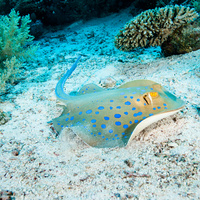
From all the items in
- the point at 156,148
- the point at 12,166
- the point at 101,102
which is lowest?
the point at 156,148

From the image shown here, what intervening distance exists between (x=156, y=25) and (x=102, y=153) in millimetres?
3815

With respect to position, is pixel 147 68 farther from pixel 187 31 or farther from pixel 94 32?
pixel 94 32

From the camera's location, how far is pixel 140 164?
1.88 meters

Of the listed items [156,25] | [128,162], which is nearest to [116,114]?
[128,162]

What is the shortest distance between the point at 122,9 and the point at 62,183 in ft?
31.3

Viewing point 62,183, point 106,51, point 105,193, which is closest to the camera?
point 105,193

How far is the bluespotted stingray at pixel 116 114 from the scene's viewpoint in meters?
1.90

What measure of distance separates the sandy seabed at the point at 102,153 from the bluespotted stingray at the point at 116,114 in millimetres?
275

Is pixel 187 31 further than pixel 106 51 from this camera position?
No

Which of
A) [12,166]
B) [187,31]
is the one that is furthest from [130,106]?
[187,31]

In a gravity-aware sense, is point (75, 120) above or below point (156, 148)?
above

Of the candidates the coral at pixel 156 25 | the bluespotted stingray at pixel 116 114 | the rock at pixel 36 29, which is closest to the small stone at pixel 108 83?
the bluespotted stingray at pixel 116 114

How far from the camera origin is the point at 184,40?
4070 millimetres

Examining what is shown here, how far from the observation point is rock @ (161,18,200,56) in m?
3.96
